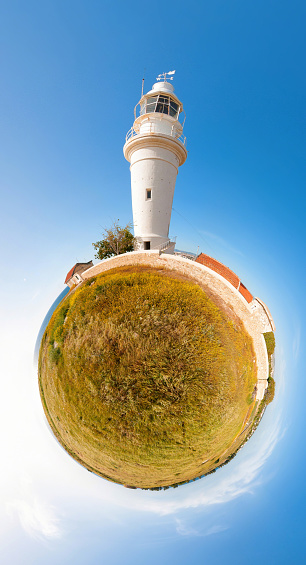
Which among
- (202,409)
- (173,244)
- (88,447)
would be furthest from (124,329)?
(173,244)

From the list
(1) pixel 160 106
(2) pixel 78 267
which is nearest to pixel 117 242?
(2) pixel 78 267

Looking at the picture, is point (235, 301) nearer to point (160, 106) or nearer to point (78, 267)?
point (78, 267)

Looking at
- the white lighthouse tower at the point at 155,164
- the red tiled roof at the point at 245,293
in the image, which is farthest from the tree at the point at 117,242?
the red tiled roof at the point at 245,293

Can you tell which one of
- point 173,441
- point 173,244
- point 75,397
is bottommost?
point 173,441

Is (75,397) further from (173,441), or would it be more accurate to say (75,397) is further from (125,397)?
(173,441)

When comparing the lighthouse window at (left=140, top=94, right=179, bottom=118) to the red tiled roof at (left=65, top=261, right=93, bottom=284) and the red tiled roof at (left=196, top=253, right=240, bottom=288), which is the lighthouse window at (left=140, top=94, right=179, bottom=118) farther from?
the red tiled roof at (left=65, top=261, right=93, bottom=284)

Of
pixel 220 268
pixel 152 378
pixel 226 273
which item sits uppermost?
pixel 220 268

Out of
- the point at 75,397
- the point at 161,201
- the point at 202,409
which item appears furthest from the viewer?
the point at 161,201
